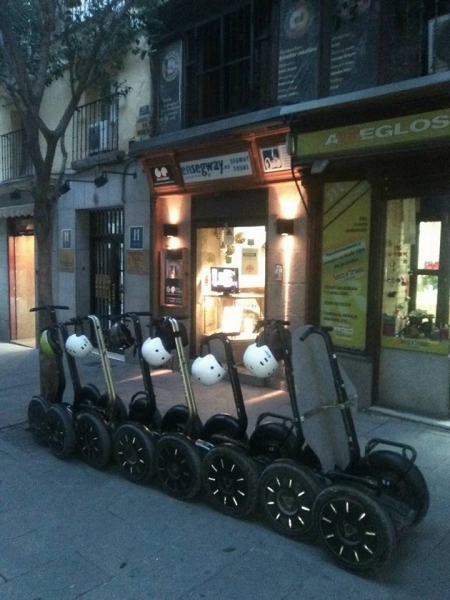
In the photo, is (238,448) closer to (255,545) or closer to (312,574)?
(255,545)

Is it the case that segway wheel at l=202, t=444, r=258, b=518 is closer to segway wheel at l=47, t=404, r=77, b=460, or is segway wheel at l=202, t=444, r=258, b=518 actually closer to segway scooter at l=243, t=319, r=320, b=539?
segway scooter at l=243, t=319, r=320, b=539

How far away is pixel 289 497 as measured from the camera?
387cm

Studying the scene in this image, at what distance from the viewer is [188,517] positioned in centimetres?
431

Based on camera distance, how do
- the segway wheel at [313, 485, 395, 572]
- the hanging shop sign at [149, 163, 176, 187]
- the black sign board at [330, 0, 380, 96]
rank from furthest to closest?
the hanging shop sign at [149, 163, 176, 187]
the black sign board at [330, 0, 380, 96]
the segway wheel at [313, 485, 395, 572]

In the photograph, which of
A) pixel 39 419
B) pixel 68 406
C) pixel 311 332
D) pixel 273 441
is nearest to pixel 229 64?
pixel 68 406

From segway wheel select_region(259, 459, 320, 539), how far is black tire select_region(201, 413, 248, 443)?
0.79 metres

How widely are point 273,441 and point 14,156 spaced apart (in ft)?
39.1

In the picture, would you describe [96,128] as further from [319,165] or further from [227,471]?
[227,471]

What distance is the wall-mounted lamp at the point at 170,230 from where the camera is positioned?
962 centimetres

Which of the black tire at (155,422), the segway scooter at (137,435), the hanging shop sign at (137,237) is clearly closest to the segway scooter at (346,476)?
the segway scooter at (137,435)

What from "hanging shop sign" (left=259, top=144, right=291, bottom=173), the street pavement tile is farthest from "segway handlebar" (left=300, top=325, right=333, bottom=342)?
"hanging shop sign" (left=259, top=144, right=291, bottom=173)

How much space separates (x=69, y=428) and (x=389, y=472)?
304 centimetres

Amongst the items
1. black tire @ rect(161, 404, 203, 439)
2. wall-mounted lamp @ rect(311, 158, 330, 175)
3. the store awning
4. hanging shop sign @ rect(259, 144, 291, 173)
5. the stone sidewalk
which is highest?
hanging shop sign @ rect(259, 144, 291, 173)

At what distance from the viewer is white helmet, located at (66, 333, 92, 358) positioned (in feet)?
17.4
